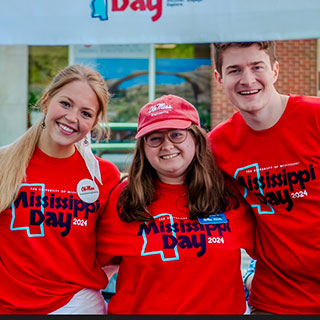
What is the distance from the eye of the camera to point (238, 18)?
6.91 ft

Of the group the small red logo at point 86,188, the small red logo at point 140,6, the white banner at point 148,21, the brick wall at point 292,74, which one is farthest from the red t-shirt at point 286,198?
the brick wall at point 292,74

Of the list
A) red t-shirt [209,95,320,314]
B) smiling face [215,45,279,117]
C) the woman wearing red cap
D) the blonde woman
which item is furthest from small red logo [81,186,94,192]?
smiling face [215,45,279,117]

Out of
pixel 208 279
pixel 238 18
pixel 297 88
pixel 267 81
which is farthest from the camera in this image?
pixel 297 88

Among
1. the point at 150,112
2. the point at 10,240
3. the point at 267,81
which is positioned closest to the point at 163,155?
the point at 150,112

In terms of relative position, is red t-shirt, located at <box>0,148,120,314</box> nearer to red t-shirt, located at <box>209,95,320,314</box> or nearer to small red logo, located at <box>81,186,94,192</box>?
small red logo, located at <box>81,186,94,192</box>

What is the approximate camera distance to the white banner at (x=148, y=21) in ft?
6.89

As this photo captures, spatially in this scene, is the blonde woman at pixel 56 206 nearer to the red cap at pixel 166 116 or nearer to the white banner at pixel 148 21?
the red cap at pixel 166 116

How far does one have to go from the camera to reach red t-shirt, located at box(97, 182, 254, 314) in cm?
245

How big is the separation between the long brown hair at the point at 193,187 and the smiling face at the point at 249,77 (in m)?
0.33

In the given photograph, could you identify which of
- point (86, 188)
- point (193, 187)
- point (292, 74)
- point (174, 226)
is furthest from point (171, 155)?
point (292, 74)

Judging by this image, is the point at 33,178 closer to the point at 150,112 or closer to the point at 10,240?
the point at 10,240

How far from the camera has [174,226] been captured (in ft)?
8.45

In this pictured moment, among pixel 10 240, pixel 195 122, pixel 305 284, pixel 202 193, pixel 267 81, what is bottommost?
pixel 305 284

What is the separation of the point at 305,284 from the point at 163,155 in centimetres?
112
